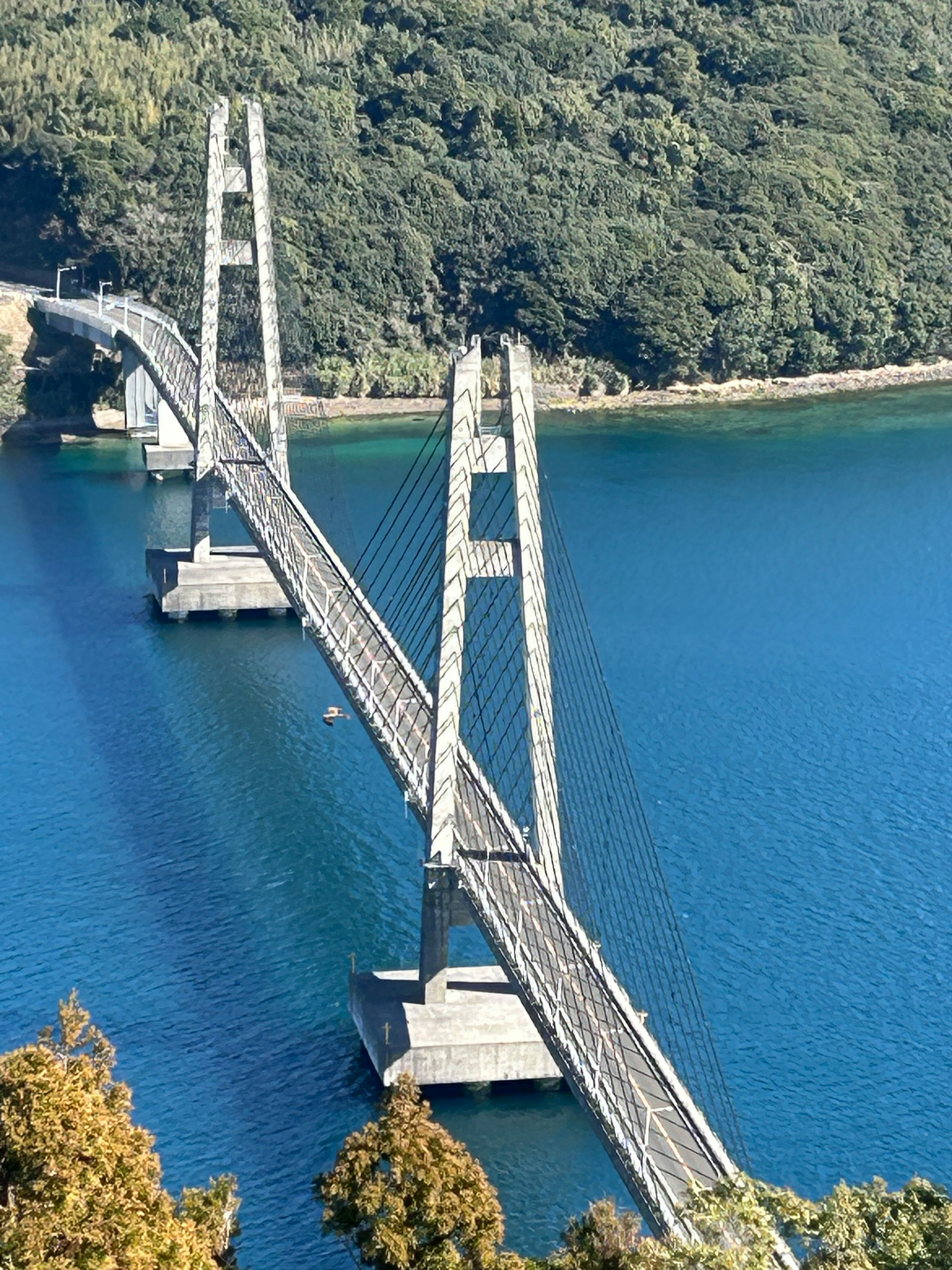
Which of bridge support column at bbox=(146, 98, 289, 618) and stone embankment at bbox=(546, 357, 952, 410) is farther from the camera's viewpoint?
stone embankment at bbox=(546, 357, 952, 410)

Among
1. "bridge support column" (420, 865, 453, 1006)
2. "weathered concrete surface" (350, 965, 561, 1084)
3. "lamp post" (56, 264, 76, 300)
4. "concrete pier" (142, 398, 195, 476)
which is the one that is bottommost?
"weathered concrete surface" (350, 965, 561, 1084)

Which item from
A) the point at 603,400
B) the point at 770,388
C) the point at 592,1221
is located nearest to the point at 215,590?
the point at 603,400

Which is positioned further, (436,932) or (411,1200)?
(436,932)

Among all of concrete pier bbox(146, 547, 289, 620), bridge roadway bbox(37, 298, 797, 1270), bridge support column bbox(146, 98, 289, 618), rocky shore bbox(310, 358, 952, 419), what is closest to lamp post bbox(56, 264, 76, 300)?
rocky shore bbox(310, 358, 952, 419)

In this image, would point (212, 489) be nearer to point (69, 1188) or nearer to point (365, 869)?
point (365, 869)

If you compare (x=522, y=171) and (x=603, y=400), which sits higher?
(x=522, y=171)

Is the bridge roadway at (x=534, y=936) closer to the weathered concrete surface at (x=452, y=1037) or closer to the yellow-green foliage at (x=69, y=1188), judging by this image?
the weathered concrete surface at (x=452, y=1037)

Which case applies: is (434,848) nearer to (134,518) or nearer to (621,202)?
(134,518)

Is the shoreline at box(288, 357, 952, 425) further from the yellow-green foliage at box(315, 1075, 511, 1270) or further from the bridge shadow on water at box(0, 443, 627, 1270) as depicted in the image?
the yellow-green foliage at box(315, 1075, 511, 1270)
